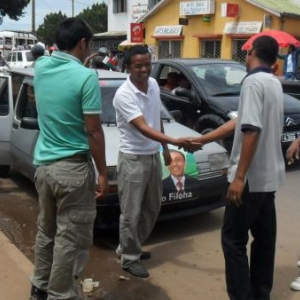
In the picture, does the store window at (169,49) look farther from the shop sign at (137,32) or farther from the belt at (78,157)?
the belt at (78,157)

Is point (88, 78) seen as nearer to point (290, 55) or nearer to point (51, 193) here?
point (51, 193)

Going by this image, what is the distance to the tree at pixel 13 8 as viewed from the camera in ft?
136

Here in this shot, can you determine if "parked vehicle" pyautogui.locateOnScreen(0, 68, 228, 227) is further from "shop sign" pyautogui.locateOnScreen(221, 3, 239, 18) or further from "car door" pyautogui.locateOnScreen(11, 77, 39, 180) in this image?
"shop sign" pyautogui.locateOnScreen(221, 3, 239, 18)

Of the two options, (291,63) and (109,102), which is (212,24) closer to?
(291,63)

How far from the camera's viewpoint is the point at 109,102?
5.70 metres

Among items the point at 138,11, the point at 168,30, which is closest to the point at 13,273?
the point at 168,30

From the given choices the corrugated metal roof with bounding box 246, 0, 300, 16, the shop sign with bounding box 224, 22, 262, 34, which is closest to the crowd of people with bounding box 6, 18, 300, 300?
the corrugated metal roof with bounding box 246, 0, 300, 16

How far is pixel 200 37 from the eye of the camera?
941 inches

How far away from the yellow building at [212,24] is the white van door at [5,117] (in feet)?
52.0

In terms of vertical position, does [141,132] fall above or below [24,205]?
above

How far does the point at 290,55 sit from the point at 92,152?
45.8 ft

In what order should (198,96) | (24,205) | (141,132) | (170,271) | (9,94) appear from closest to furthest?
(141,132) < (170,271) < (24,205) < (9,94) < (198,96)

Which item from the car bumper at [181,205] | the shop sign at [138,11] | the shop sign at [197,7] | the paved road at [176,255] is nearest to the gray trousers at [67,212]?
the paved road at [176,255]

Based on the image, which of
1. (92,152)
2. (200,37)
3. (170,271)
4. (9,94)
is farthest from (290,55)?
(92,152)
